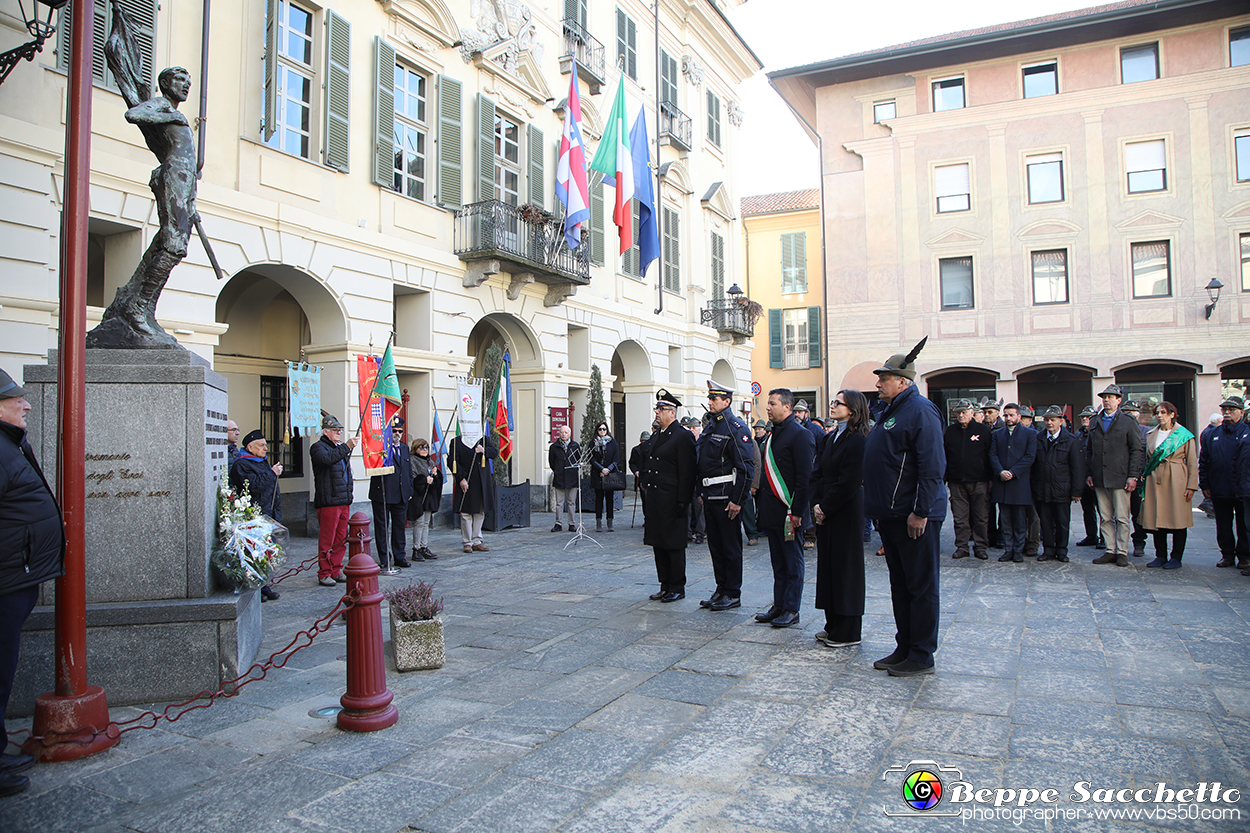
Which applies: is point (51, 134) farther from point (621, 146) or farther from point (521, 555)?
point (621, 146)

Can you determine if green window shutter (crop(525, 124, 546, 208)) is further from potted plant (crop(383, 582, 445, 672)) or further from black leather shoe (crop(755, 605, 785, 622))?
potted plant (crop(383, 582, 445, 672))

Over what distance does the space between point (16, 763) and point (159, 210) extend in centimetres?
325

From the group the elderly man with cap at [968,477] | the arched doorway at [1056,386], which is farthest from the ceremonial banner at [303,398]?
the arched doorway at [1056,386]

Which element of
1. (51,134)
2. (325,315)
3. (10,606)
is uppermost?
(51,134)

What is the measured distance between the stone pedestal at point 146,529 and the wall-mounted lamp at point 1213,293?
85.6 ft

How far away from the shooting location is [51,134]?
9.02 m

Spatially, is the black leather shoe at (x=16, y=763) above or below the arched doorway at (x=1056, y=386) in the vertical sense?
below

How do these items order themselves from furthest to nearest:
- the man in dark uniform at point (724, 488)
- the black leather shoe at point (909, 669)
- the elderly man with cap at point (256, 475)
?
the elderly man with cap at point (256, 475) < the man in dark uniform at point (724, 488) < the black leather shoe at point (909, 669)

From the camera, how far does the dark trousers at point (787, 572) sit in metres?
6.38

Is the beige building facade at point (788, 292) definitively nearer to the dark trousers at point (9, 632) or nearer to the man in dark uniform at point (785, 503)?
the man in dark uniform at point (785, 503)

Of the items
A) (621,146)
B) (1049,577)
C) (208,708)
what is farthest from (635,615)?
(621,146)

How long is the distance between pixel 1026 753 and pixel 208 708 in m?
4.31

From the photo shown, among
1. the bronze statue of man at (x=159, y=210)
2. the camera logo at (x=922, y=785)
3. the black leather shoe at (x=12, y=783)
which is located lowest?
the camera logo at (x=922, y=785)

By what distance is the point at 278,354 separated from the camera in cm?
1496
